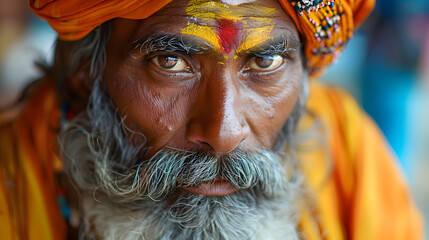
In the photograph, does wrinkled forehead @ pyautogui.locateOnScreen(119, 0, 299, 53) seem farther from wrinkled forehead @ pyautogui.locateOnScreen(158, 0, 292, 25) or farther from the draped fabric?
the draped fabric

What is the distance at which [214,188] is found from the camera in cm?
118

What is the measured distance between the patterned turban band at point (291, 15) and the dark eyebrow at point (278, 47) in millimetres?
58

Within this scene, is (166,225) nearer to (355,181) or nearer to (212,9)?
(212,9)

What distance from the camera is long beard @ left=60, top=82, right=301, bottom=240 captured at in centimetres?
116

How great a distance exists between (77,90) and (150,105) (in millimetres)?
408

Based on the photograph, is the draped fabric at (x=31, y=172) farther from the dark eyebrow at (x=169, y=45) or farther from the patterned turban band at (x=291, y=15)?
the dark eyebrow at (x=169, y=45)

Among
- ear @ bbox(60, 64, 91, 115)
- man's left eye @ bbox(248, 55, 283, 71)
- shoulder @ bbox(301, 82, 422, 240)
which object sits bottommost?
shoulder @ bbox(301, 82, 422, 240)

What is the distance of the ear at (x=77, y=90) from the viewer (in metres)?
1.40

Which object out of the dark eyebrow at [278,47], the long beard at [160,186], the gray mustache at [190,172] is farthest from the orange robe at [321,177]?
the dark eyebrow at [278,47]

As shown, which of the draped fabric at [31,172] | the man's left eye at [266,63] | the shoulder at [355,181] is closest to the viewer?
the man's left eye at [266,63]

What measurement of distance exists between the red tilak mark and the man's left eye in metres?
0.10

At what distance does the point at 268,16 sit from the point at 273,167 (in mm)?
440

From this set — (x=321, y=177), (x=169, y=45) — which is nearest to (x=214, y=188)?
(x=169, y=45)

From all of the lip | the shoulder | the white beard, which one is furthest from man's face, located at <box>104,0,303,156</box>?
the shoulder
